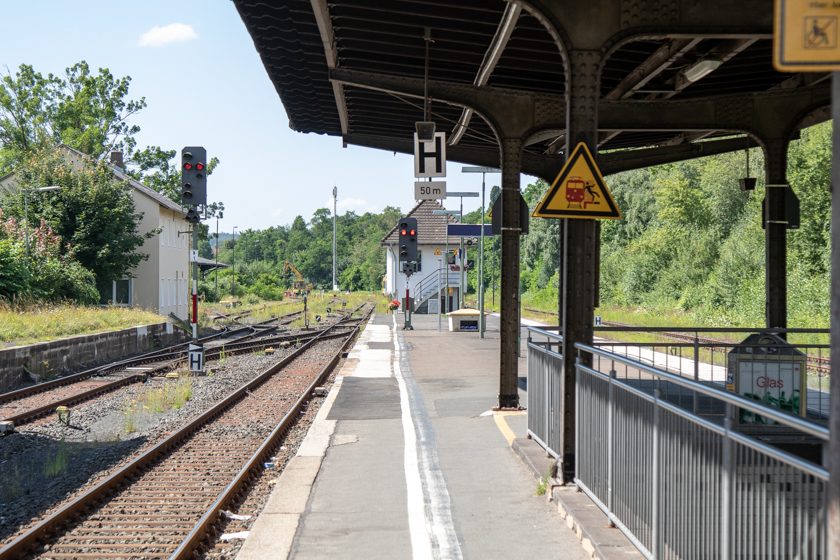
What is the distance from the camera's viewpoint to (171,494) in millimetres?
9055

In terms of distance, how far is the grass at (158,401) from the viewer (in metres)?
14.8

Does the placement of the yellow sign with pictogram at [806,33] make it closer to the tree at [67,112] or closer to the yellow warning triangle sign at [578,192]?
the yellow warning triangle sign at [578,192]

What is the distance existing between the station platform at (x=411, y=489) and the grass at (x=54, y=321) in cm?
1076

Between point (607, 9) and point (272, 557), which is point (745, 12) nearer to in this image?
point (607, 9)

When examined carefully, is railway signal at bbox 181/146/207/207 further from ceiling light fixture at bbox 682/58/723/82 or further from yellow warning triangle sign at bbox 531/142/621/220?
yellow warning triangle sign at bbox 531/142/621/220

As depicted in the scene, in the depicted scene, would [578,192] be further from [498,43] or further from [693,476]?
[498,43]

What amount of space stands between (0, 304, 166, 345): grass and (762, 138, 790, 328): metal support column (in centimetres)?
1646

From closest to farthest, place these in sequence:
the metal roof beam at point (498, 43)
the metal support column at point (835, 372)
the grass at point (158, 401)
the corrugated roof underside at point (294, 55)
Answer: the metal support column at point (835, 372) < the metal roof beam at point (498, 43) < the corrugated roof underside at point (294, 55) < the grass at point (158, 401)

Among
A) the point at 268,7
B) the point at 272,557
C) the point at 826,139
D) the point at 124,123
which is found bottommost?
the point at 272,557

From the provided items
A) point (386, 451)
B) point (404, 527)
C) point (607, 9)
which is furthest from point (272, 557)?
point (607, 9)

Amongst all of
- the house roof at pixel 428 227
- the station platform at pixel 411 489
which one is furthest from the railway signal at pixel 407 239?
the house roof at pixel 428 227

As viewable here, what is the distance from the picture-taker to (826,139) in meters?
38.5

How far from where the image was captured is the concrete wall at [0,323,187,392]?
19.9 metres

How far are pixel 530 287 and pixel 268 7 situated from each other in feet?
255
